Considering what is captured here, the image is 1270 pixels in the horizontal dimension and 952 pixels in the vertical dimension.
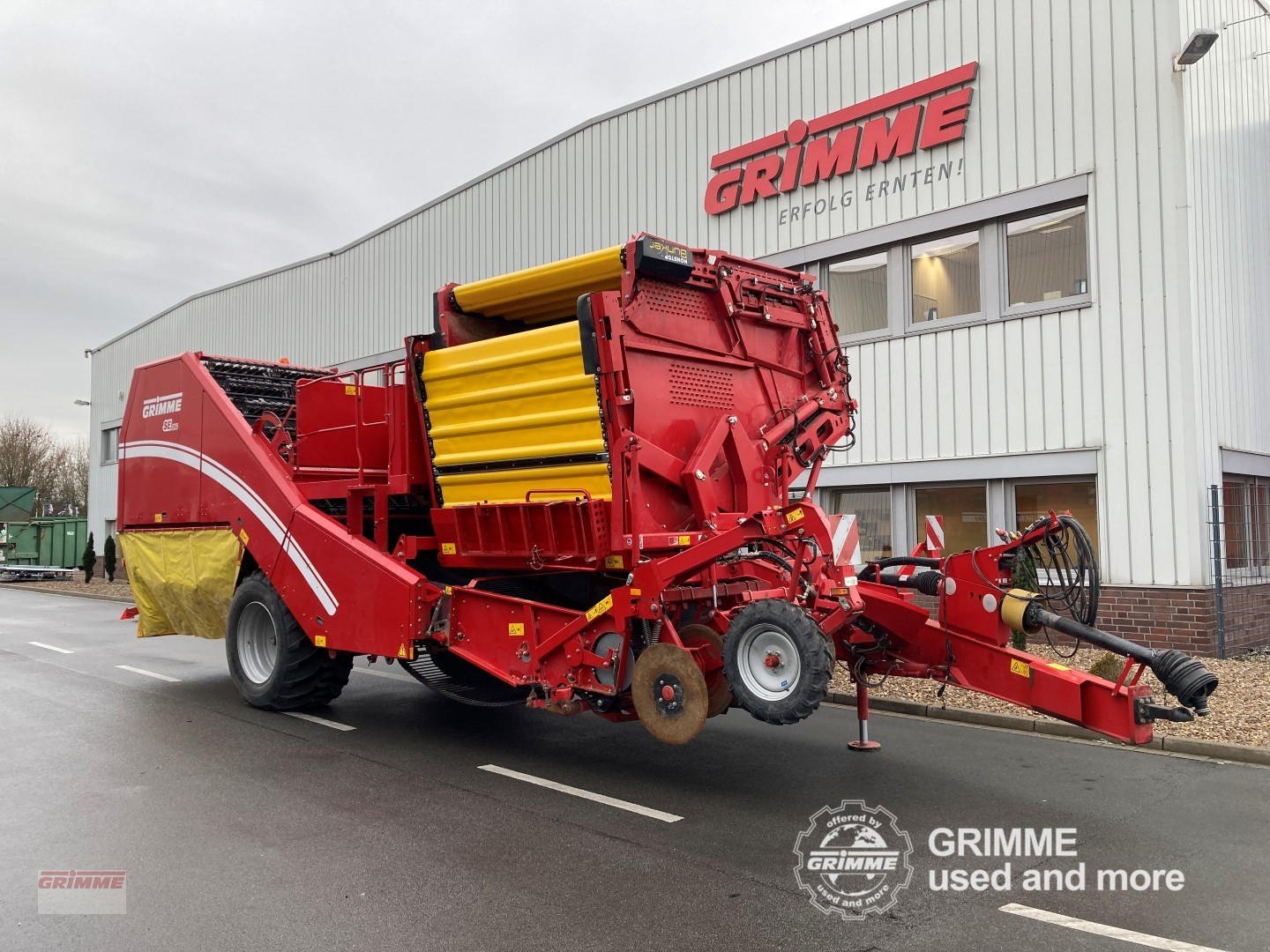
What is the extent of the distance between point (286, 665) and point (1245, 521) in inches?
436

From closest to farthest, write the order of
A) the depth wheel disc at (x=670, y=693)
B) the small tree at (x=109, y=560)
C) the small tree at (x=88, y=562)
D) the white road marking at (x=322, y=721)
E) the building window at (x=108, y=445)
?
the depth wheel disc at (x=670, y=693) → the white road marking at (x=322, y=721) → the small tree at (x=109, y=560) → the small tree at (x=88, y=562) → the building window at (x=108, y=445)

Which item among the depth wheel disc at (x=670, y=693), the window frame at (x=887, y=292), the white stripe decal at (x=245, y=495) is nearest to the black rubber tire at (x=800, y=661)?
the depth wheel disc at (x=670, y=693)

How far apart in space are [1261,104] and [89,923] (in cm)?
1568

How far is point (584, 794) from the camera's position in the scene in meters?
6.08

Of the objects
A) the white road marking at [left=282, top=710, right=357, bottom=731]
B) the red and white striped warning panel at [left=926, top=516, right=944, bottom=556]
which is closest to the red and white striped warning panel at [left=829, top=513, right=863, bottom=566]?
the red and white striped warning panel at [left=926, top=516, right=944, bottom=556]

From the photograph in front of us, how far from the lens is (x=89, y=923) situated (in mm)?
4168

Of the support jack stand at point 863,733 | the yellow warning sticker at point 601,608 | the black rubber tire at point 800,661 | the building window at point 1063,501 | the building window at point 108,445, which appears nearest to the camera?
the black rubber tire at point 800,661

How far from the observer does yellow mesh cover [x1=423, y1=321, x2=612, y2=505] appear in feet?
20.8

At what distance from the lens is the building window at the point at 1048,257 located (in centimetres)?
1157

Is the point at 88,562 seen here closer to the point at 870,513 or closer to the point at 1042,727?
the point at 870,513

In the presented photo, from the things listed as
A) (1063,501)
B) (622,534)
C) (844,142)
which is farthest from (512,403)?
(844,142)

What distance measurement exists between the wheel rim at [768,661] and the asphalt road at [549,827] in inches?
29.9

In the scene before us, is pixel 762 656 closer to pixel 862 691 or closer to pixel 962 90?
pixel 862 691

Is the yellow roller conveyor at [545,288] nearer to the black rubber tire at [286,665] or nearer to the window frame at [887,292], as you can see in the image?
the black rubber tire at [286,665]
